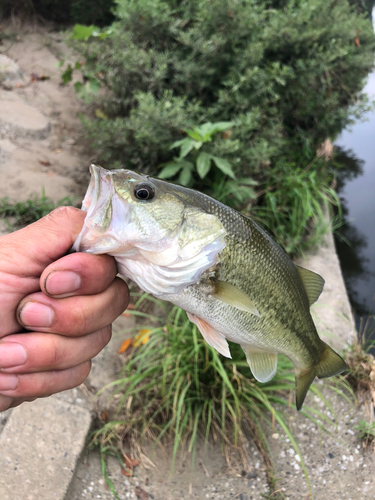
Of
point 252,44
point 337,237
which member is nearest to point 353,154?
point 337,237

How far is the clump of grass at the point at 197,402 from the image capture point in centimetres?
237

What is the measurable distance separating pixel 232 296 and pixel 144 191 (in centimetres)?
45

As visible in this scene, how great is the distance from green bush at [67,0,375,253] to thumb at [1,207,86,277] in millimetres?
2181

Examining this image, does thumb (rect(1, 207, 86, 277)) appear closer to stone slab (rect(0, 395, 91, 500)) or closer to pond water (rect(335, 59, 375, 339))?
stone slab (rect(0, 395, 91, 500))

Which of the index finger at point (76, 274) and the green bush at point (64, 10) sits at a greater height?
the index finger at point (76, 274)

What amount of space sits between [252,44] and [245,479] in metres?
3.76

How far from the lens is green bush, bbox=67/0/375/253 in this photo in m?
3.44

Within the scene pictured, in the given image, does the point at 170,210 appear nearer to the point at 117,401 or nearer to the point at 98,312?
the point at 98,312

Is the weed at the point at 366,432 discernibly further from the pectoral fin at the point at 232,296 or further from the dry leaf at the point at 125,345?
the pectoral fin at the point at 232,296

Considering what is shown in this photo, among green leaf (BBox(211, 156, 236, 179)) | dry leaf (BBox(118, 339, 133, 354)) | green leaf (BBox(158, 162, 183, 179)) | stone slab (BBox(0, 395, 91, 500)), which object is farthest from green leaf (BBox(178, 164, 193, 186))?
stone slab (BBox(0, 395, 91, 500))

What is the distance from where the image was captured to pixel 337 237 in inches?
201

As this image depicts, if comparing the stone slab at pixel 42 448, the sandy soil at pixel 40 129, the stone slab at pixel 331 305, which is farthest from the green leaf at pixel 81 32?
the stone slab at pixel 42 448

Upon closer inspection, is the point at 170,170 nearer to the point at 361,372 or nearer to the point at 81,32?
the point at 81,32

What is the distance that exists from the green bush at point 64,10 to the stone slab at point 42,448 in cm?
566
